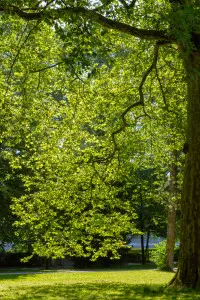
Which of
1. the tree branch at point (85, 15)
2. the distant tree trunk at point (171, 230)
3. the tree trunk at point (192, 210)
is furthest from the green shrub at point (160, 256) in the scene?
the tree branch at point (85, 15)

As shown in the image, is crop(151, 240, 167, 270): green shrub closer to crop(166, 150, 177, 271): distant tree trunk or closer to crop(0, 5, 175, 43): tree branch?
crop(166, 150, 177, 271): distant tree trunk

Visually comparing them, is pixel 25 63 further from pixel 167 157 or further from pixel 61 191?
pixel 167 157

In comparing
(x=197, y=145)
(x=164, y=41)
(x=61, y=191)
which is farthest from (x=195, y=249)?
(x=61, y=191)

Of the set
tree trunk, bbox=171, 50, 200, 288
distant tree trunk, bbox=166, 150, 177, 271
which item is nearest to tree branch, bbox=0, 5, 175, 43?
tree trunk, bbox=171, 50, 200, 288

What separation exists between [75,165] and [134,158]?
3.28 meters

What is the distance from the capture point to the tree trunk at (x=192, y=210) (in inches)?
475

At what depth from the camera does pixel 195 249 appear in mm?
12070

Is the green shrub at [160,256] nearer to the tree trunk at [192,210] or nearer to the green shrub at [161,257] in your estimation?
the green shrub at [161,257]

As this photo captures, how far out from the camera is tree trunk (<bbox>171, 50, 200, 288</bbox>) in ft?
39.6

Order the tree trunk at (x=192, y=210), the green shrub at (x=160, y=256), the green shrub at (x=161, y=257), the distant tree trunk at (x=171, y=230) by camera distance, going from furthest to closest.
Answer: the green shrub at (x=160, y=256) → the green shrub at (x=161, y=257) → the distant tree trunk at (x=171, y=230) → the tree trunk at (x=192, y=210)

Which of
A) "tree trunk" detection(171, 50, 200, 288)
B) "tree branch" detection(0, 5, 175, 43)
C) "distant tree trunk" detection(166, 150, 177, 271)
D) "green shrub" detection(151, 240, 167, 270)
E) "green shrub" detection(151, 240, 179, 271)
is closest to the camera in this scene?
"tree branch" detection(0, 5, 175, 43)

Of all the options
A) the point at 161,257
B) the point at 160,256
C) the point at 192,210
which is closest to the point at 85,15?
the point at 192,210

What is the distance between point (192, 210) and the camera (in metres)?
12.2

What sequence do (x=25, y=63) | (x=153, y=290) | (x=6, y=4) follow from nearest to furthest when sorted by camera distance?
1. (x=6, y=4)
2. (x=153, y=290)
3. (x=25, y=63)
